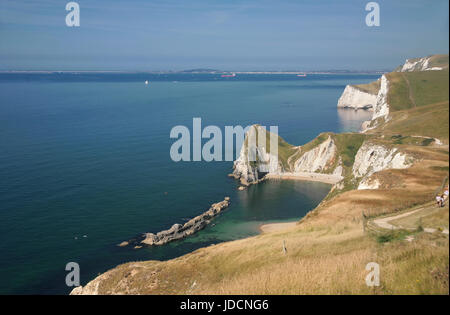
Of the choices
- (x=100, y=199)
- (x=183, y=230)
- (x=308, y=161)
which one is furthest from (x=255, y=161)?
(x=100, y=199)

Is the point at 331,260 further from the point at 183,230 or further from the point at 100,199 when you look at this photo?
the point at 100,199

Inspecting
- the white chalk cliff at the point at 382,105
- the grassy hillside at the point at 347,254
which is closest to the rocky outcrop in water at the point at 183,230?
the grassy hillside at the point at 347,254

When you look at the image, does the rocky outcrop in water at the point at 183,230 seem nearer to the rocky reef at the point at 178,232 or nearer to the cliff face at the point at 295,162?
the rocky reef at the point at 178,232

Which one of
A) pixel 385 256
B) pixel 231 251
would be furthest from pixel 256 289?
pixel 231 251

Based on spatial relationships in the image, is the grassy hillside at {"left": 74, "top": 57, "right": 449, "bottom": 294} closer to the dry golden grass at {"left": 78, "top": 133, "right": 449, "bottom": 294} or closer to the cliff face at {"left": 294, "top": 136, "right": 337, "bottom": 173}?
the dry golden grass at {"left": 78, "top": 133, "right": 449, "bottom": 294}

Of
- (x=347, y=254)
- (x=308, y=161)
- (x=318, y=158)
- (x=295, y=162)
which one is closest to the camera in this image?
(x=347, y=254)

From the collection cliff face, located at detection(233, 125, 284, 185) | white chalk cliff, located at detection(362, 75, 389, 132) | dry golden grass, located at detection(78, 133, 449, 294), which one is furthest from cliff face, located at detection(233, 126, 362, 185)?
dry golden grass, located at detection(78, 133, 449, 294)
